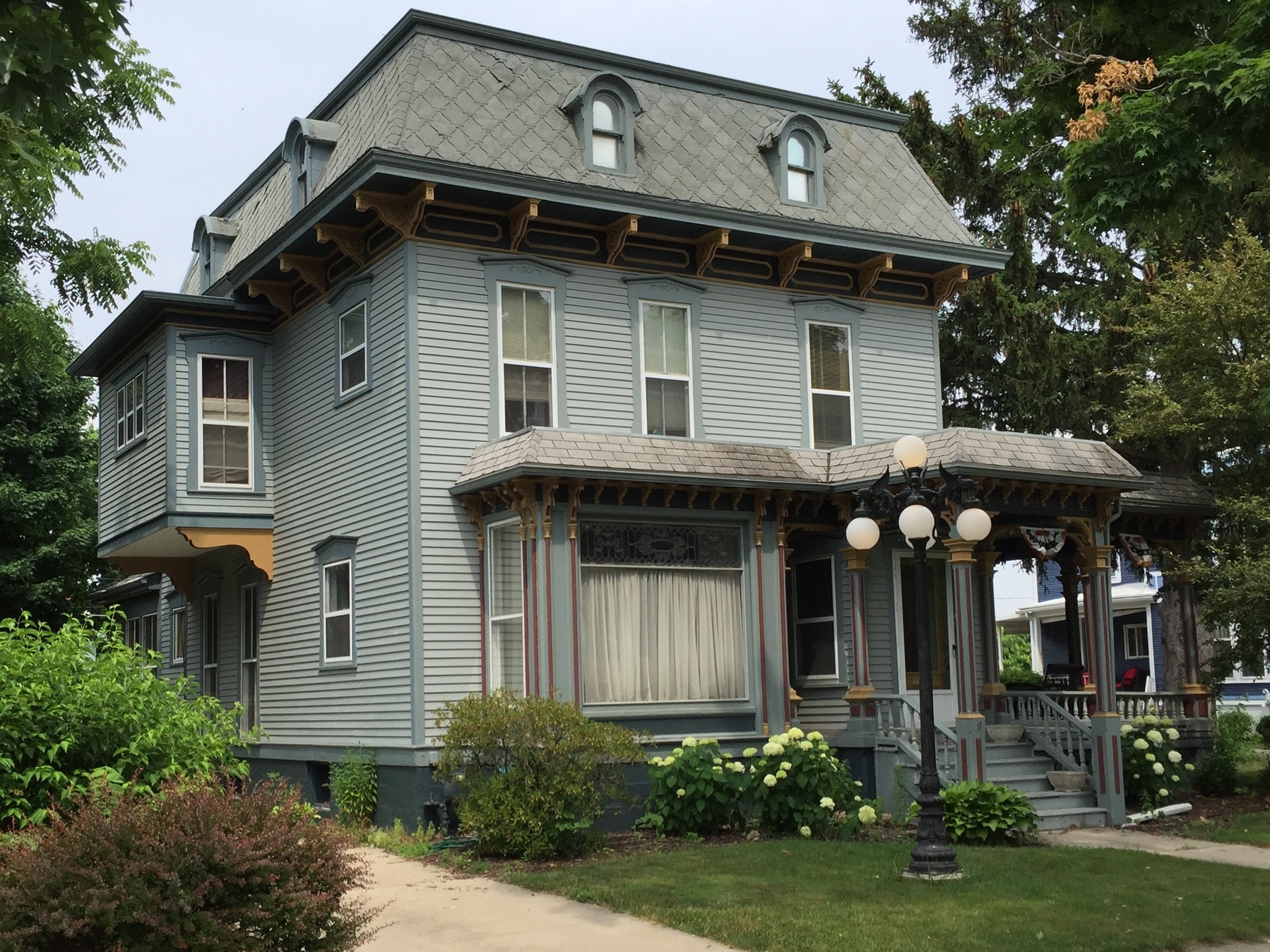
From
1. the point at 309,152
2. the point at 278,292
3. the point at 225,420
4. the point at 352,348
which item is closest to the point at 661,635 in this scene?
the point at 352,348

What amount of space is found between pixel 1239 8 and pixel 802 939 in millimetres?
8293

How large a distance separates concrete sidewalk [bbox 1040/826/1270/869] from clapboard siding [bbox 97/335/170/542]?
12.5 metres

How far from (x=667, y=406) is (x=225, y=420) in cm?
655

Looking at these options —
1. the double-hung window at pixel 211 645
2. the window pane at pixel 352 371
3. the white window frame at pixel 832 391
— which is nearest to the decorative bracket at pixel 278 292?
the window pane at pixel 352 371

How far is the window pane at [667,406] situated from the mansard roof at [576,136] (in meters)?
2.35

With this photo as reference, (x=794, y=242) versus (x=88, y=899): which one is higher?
(x=794, y=242)

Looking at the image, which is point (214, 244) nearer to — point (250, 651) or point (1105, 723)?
point (250, 651)

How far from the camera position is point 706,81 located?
20.2m

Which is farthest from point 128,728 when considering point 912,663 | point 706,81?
point 706,81

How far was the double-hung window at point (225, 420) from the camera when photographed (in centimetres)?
1997

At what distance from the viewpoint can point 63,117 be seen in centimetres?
1759

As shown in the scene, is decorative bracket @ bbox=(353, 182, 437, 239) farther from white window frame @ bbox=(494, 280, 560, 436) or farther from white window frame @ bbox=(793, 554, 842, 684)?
white window frame @ bbox=(793, 554, 842, 684)

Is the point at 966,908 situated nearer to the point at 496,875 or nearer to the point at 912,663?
the point at 496,875

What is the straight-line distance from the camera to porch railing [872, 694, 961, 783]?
1630 centimetres
